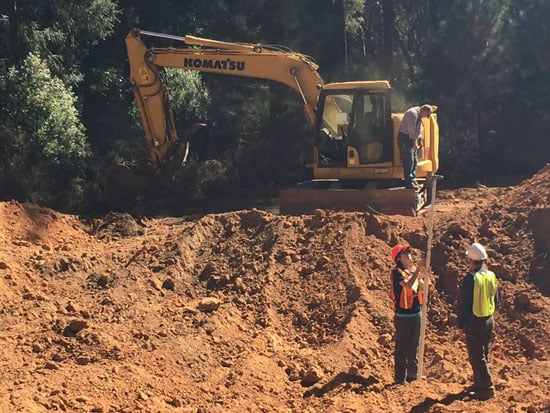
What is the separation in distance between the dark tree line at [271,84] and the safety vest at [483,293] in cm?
1213

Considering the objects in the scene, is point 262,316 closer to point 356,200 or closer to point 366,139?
point 356,200

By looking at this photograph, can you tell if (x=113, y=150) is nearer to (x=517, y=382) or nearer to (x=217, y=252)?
(x=217, y=252)

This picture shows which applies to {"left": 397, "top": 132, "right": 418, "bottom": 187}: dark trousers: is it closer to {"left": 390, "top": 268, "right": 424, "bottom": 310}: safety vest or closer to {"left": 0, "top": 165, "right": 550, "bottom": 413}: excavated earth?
{"left": 0, "top": 165, "right": 550, "bottom": 413}: excavated earth

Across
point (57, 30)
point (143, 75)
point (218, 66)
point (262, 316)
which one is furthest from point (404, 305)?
point (57, 30)

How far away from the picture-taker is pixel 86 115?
1970 centimetres

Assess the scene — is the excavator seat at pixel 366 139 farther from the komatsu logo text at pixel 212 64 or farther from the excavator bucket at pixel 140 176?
the excavator bucket at pixel 140 176

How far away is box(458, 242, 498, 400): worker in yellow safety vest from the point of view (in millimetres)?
6691

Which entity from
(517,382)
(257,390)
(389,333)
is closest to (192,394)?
(257,390)

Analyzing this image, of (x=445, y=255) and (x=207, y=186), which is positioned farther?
(x=207, y=186)

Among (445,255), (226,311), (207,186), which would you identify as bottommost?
(226,311)

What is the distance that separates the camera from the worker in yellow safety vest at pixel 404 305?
7.14 meters

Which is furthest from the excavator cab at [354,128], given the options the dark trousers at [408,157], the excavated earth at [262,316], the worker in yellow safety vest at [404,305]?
the worker in yellow safety vest at [404,305]

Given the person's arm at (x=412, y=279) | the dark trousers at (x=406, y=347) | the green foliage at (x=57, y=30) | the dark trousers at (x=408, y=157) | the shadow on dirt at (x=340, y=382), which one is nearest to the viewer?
the person's arm at (x=412, y=279)

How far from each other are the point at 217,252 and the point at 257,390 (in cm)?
A: 405
